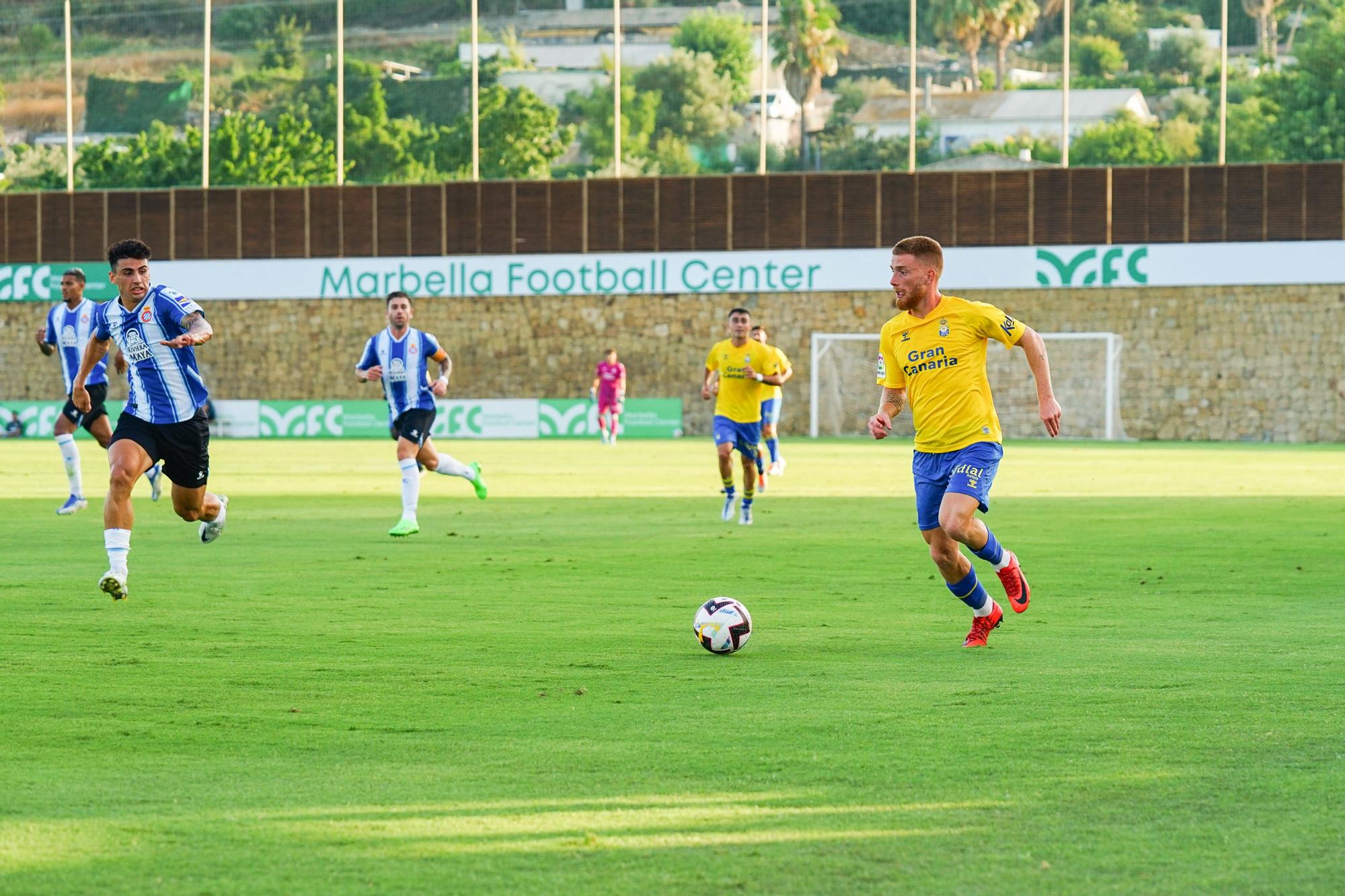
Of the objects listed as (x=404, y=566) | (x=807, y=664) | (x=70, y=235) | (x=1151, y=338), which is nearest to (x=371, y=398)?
(x=70, y=235)

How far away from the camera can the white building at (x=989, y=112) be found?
95.9 meters

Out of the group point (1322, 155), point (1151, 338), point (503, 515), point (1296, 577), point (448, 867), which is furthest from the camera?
point (1322, 155)

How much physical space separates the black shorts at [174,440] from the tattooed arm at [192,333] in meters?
0.53

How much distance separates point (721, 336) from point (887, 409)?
37924mm

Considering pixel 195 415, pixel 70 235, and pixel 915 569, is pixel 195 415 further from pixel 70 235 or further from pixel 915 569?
pixel 70 235

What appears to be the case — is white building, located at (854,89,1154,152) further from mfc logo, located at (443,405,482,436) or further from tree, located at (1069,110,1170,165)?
mfc logo, located at (443,405,482,436)

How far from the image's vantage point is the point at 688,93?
97.8 meters

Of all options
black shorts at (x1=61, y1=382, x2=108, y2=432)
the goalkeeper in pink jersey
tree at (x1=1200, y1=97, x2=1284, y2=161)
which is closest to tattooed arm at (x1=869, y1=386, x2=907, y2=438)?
black shorts at (x1=61, y1=382, x2=108, y2=432)

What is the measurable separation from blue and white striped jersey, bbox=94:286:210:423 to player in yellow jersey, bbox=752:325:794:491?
7829 mm

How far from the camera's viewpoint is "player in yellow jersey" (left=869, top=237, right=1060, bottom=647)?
9.52 meters

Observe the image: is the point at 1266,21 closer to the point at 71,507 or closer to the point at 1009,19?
the point at 1009,19

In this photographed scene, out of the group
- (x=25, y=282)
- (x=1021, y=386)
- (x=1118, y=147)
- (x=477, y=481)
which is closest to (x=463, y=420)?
(x=1021, y=386)

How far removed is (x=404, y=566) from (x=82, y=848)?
8.78 meters

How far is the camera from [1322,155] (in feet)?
224
